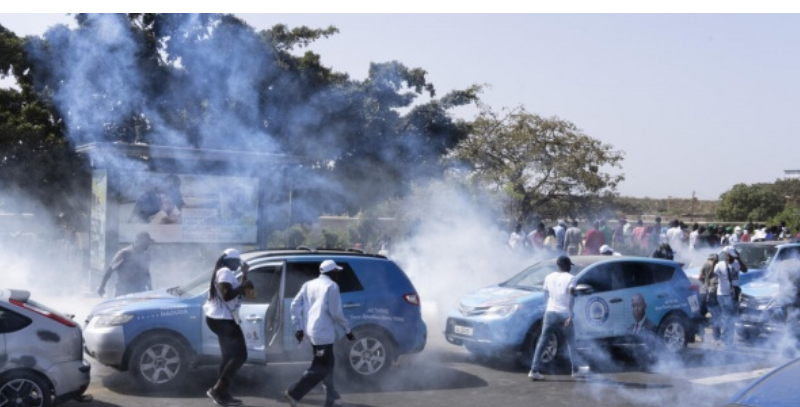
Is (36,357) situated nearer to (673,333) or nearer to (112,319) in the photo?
(112,319)

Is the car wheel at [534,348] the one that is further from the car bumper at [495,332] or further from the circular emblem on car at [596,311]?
the circular emblem on car at [596,311]

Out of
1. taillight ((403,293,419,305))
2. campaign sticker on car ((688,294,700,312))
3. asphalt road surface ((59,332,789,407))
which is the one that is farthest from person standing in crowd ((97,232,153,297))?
campaign sticker on car ((688,294,700,312))

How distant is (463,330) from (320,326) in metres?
3.62

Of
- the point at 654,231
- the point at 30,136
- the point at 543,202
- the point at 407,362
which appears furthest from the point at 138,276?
the point at 543,202

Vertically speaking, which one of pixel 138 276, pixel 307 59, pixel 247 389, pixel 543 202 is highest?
pixel 307 59

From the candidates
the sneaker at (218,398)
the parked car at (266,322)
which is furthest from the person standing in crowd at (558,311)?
the sneaker at (218,398)

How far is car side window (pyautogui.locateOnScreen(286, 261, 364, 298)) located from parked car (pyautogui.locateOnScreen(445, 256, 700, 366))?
7.09ft

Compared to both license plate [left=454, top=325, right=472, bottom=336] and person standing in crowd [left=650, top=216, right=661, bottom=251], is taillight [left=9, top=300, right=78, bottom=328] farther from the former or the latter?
person standing in crowd [left=650, top=216, right=661, bottom=251]

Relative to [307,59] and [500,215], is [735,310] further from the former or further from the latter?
[500,215]

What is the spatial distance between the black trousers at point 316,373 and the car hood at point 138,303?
6.16 feet

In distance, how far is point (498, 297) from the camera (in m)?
11.7

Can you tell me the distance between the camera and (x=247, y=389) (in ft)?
31.3

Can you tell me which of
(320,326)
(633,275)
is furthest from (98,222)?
(633,275)

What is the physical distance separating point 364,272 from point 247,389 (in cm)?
191
